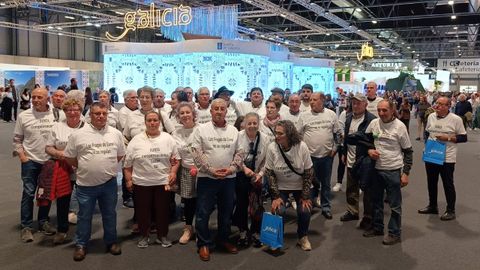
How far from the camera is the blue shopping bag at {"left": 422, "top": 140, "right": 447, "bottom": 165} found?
4.70 m

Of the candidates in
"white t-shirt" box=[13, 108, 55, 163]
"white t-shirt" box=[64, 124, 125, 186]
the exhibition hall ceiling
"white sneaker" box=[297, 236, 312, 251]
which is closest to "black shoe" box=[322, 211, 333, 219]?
"white sneaker" box=[297, 236, 312, 251]

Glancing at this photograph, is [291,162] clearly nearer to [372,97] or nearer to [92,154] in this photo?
[92,154]

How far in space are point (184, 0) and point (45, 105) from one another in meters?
13.1

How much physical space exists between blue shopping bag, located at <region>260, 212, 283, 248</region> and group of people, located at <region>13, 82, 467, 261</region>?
94 millimetres

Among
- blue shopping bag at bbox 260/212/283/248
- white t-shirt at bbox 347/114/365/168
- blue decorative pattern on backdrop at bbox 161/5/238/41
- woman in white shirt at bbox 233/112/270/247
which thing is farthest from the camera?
blue decorative pattern on backdrop at bbox 161/5/238/41

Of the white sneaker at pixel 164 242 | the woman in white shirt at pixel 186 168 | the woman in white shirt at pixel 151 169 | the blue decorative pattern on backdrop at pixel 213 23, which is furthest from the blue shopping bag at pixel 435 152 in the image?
the blue decorative pattern on backdrop at pixel 213 23

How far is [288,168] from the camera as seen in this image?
3.70 metres

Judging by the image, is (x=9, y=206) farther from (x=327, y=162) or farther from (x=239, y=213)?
(x=327, y=162)

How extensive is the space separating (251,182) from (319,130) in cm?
126

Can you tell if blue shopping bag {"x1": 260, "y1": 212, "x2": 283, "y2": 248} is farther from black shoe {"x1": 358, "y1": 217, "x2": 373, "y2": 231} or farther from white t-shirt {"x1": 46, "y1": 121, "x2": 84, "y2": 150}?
white t-shirt {"x1": 46, "y1": 121, "x2": 84, "y2": 150}

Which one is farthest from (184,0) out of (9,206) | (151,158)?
(151,158)

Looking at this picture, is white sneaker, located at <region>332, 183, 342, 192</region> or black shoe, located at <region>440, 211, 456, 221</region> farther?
white sneaker, located at <region>332, 183, 342, 192</region>

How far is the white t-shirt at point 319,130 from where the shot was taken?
185 inches

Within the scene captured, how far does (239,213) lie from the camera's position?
3.95m
